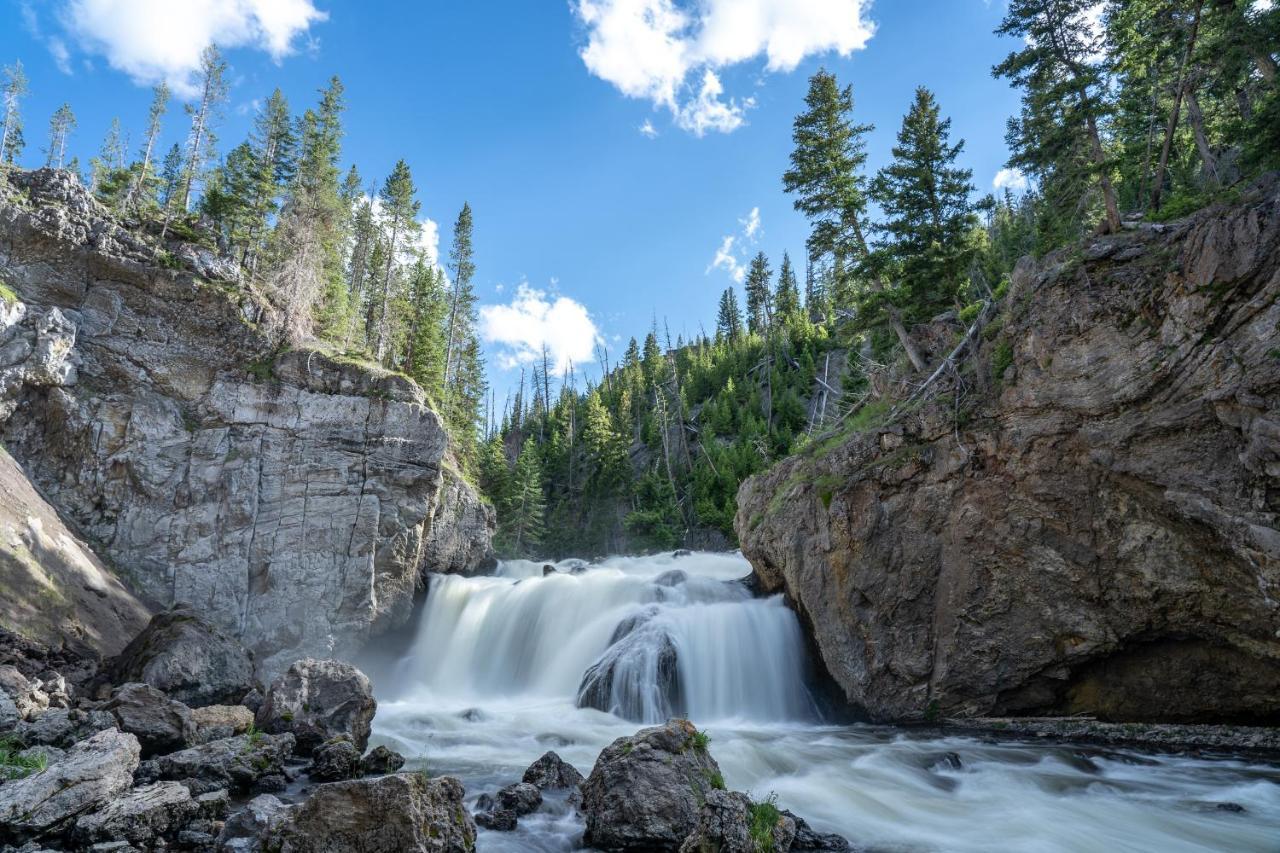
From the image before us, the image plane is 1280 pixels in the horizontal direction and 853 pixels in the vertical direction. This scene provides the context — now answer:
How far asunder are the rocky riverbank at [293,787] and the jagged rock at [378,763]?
3cm

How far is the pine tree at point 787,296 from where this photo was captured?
235ft

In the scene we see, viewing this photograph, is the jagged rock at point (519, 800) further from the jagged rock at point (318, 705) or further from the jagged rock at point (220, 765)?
the jagged rock at point (318, 705)

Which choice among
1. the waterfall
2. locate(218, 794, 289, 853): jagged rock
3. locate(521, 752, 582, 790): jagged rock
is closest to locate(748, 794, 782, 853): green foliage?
locate(521, 752, 582, 790): jagged rock

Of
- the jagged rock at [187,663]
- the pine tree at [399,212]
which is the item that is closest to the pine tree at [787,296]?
the pine tree at [399,212]

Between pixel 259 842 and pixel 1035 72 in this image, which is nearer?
A: pixel 259 842

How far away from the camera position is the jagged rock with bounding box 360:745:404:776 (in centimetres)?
1038

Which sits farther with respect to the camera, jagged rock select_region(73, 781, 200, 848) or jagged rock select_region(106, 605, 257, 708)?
jagged rock select_region(106, 605, 257, 708)

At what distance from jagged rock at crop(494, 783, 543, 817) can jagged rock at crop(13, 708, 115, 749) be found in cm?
651

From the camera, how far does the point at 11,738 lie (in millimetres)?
9320

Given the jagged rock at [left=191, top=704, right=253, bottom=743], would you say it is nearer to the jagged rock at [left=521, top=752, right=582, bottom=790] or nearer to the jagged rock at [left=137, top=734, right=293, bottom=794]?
the jagged rock at [left=137, top=734, right=293, bottom=794]

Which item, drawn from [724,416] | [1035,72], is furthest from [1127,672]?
[724,416]

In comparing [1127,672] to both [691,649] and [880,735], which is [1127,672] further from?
[691,649]

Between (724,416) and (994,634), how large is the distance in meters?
41.9

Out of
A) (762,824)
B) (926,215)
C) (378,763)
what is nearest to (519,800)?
(378,763)
